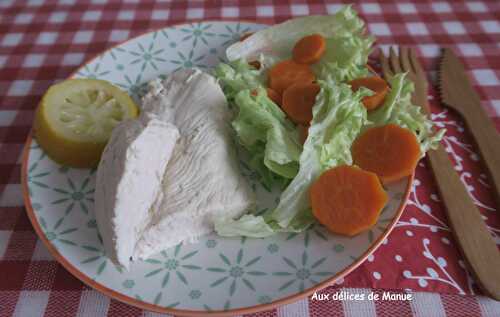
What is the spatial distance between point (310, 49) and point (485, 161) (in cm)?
101

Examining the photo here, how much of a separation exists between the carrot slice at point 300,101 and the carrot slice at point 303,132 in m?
0.02

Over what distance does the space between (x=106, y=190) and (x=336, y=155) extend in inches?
35.8

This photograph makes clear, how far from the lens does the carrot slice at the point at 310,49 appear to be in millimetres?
2090

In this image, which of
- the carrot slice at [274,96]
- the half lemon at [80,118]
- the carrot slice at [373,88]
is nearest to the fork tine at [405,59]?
the carrot slice at [373,88]

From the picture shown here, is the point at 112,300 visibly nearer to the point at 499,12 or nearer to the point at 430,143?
the point at 430,143

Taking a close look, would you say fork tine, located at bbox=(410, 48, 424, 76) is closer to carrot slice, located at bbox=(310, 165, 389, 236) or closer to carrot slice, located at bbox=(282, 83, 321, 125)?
carrot slice, located at bbox=(282, 83, 321, 125)

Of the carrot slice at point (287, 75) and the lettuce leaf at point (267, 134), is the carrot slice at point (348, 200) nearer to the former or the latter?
the lettuce leaf at point (267, 134)

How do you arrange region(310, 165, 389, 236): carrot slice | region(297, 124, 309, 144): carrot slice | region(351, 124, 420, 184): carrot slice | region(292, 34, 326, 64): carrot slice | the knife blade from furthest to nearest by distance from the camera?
region(292, 34, 326, 64): carrot slice, the knife blade, region(297, 124, 309, 144): carrot slice, region(351, 124, 420, 184): carrot slice, region(310, 165, 389, 236): carrot slice

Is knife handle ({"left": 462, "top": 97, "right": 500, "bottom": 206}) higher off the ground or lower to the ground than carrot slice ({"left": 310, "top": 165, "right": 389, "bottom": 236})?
lower

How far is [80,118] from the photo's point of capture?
185 centimetres

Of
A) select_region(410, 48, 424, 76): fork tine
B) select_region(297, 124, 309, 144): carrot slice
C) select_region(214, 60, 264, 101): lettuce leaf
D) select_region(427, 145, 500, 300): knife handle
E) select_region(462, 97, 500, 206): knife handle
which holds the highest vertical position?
select_region(214, 60, 264, 101): lettuce leaf

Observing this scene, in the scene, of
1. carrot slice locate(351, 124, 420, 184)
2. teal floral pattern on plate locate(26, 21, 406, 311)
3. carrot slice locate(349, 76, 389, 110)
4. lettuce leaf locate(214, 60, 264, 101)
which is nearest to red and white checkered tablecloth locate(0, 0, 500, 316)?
teal floral pattern on plate locate(26, 21, 406, 311)

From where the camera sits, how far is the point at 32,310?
1.52 meters

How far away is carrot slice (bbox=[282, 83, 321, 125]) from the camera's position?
179cm
